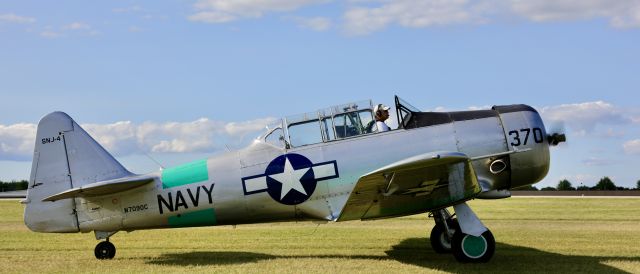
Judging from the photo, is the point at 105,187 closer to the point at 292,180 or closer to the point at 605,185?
the point at 292,180

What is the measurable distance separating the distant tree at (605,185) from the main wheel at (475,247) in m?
40.2

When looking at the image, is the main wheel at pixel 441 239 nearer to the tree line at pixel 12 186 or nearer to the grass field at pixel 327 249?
the grass field at pixel 327 249

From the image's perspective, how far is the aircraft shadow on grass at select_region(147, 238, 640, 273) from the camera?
28.7ft

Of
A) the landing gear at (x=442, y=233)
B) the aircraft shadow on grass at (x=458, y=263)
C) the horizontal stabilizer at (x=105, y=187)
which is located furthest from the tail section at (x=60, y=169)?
the landing gear at (x=442, y=233)

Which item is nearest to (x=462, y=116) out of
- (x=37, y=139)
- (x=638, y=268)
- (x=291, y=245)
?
(x=638, y=268)

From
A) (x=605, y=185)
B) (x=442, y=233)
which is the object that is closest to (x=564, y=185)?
(x=605, y=185)

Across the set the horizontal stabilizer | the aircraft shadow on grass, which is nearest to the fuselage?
the horizontal stabilizer

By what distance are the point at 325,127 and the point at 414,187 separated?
5.66 feet

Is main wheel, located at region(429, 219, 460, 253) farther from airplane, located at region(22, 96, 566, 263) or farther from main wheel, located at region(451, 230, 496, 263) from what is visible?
main wheel, located at region(451, 230, 496, 263)

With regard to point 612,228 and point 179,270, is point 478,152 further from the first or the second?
point 612,228

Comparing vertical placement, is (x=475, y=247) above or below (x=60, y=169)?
below

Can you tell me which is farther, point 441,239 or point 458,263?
point 441,239

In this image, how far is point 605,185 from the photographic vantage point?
45750 millimetres

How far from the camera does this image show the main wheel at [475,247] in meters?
8.95
